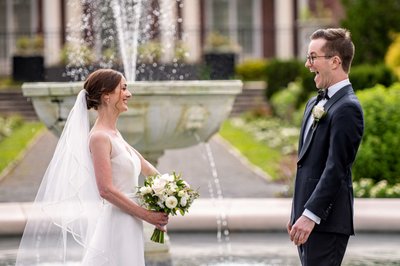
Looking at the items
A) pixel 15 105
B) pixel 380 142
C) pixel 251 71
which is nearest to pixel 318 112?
pixel 380 142

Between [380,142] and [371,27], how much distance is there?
32.4 feet

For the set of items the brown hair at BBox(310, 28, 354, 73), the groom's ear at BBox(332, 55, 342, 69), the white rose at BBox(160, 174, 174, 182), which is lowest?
the white rose at BBox(160, 174, 174, 182)

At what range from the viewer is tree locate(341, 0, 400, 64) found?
21750 mm

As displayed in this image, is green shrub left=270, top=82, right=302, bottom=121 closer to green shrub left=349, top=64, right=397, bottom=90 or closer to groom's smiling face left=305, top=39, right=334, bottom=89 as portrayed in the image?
green shrub left=349, top=64, right=397, bottom=90

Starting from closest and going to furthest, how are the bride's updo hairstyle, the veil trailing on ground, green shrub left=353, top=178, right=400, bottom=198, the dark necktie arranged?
the dark necktie
the bride's updo hairstyle
the veil trailing on ground
green shrub left=353, top=178, right=400, bottom=198

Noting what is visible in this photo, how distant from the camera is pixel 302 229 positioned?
4906 mm

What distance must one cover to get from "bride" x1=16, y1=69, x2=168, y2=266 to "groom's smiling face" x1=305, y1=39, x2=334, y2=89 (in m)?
0.98

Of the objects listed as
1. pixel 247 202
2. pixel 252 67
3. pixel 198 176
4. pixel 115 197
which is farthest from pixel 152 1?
pixel 115 197

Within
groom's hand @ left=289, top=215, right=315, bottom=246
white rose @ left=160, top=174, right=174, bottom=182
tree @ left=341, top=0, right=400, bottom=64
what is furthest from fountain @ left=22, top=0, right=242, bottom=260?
tree @ left=341, top=0, right=400, bottom=64

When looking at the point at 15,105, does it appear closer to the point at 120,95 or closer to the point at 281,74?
the point at 281,74

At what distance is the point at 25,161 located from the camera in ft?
55.0

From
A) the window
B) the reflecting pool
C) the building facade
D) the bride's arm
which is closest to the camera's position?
the bride's arm

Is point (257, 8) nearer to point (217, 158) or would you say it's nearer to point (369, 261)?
point (217, 158)

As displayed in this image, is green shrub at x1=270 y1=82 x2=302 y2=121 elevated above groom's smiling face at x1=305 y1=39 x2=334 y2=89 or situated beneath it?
situated beneath
